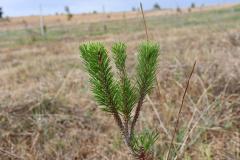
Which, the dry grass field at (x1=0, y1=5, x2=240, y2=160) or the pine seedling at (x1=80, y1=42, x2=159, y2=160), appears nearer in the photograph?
the pine seedling at (x1=80, y1=42, x2=159, y2=160)

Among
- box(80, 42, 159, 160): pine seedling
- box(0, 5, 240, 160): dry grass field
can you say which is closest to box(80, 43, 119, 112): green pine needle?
box(80, 42, 159, 160): pine seedling

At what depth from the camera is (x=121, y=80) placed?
1.31m

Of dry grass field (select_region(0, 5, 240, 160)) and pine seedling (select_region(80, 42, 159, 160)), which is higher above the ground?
pine seedling (select_region(80, 42, 159, 160))

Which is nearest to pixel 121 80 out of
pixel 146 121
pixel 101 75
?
pixel 101 75

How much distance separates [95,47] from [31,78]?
20.1 ft

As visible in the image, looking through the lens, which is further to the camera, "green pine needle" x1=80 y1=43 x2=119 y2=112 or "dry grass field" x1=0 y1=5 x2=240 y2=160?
"dry grass field" x1=0 y1=5 x2=240 y2=160

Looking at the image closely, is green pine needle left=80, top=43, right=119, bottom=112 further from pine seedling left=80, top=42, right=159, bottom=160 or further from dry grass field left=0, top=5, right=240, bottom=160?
dry grass field left=0, top=5, right=240, bottom=160

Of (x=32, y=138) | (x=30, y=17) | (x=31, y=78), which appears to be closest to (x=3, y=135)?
(x=32, y=138)

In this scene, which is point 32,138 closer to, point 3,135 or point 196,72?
point 3,135

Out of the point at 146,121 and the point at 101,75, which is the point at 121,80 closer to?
the point at 101,75

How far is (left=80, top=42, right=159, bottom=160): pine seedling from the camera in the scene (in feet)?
3.92

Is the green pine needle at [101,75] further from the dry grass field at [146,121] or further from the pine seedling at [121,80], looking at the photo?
the dry grass field at [146,121]

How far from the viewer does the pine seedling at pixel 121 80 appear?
3.92 feet

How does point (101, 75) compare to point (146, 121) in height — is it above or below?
above
